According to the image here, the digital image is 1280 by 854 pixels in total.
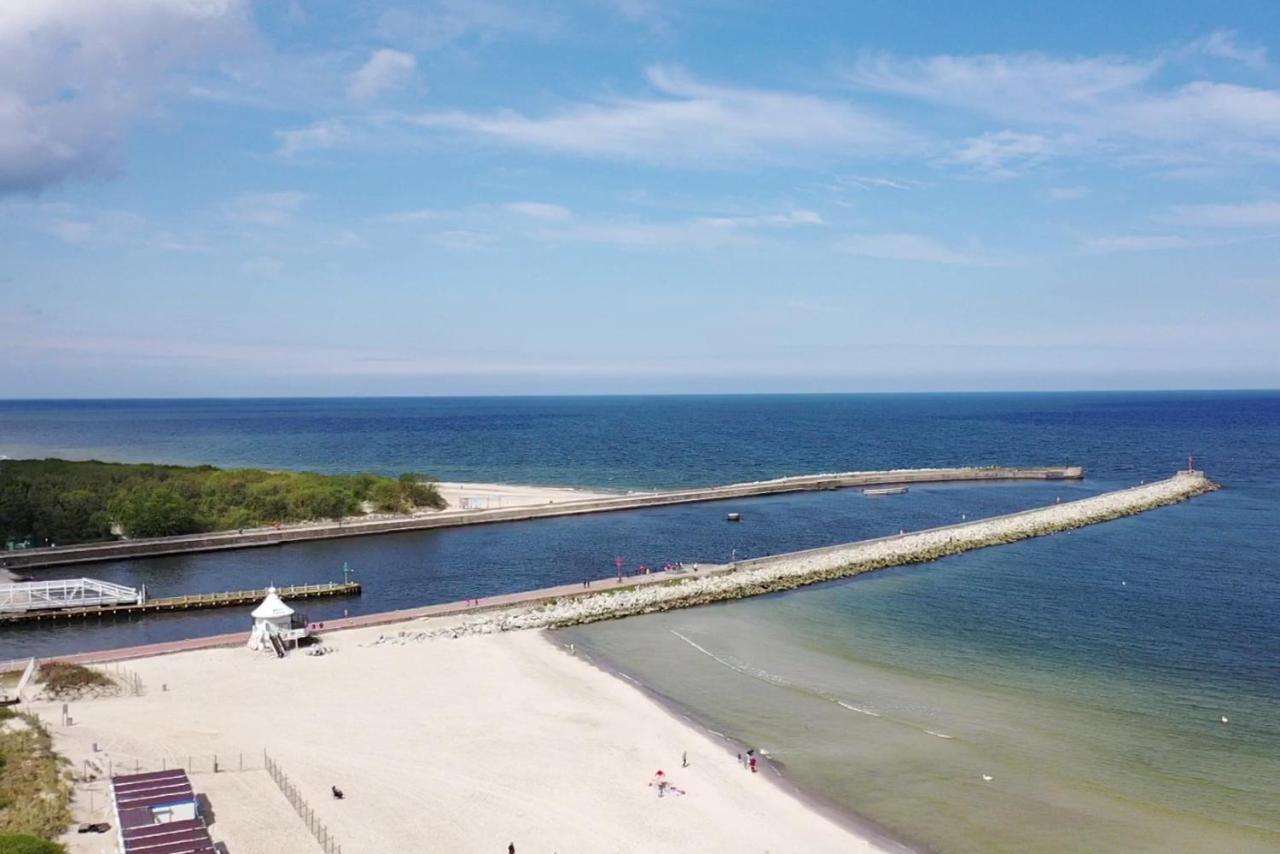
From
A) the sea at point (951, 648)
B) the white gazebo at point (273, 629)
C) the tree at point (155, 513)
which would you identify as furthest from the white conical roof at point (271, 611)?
the tree at point (155, 513)

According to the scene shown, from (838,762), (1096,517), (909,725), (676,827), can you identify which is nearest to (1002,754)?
(909,725)

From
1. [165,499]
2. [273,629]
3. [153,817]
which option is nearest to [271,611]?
[273,629]

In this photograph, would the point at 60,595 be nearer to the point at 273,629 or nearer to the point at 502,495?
the point at 273,629

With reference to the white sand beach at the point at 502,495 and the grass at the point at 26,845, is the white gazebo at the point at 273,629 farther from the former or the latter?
the white sand beach at the point at 502,495

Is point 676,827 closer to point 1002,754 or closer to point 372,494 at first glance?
point 1002,754

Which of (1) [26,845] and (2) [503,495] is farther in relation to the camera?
(2) [503,495]

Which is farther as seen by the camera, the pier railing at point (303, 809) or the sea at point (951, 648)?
the sea at point (951, 648)

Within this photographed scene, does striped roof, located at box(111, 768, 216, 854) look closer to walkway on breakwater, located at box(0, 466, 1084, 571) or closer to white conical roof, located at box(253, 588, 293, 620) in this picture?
white conical roof, located at box(253, 588, 293, 620)
